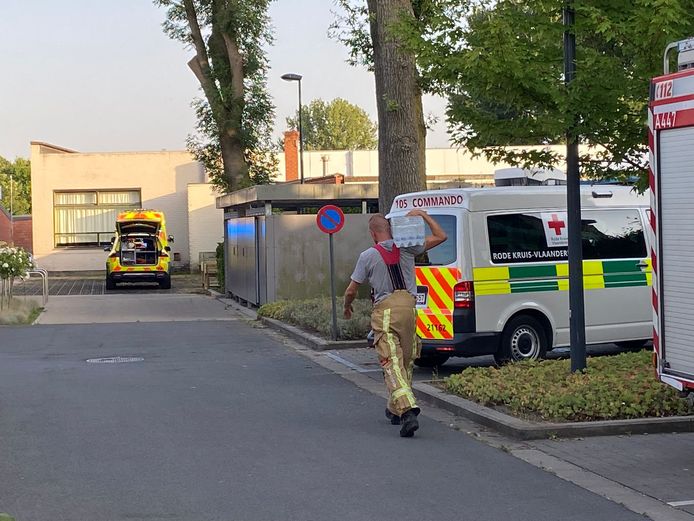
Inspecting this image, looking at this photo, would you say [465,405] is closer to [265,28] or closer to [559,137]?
[559,137]

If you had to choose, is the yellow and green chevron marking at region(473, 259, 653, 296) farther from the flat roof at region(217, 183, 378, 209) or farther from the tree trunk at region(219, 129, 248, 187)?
the tree trunk at region(219, 129, 248, 187)

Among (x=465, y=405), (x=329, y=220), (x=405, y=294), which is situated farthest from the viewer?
(x=329, y=220)

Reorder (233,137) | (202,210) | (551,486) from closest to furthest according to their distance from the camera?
(551,486), (233,137), (202,210)

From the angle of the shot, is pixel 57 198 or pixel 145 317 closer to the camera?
pixel 145 317

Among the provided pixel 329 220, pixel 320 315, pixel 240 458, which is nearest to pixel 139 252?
pixel 320 315

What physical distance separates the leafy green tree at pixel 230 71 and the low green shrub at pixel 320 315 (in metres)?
10.7

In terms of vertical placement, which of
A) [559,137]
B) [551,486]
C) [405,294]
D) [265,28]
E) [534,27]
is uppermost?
[265,28]

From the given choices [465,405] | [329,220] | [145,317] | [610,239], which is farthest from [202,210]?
[465,405]

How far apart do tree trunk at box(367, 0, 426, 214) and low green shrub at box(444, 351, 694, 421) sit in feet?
20.2

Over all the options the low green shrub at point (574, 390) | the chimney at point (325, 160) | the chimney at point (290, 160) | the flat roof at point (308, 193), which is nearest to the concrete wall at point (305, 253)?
the flat roof at point (308, 193)

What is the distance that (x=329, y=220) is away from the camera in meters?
16.8

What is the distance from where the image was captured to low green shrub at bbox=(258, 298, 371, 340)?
1692 centimetres

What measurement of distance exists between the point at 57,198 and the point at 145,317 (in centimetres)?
2727

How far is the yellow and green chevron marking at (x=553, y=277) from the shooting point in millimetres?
12406
